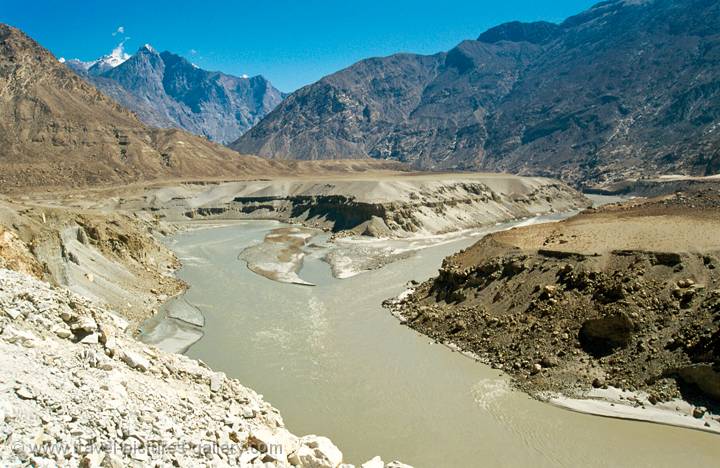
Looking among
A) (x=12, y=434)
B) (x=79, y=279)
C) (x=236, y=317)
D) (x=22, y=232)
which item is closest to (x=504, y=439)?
(x=12, y=434)

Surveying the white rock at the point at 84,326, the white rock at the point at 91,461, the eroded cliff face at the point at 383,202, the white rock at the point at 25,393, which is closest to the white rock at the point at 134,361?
the white rock at the point at 84,326

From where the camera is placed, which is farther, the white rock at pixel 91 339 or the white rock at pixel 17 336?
the white rock at pixel 91 339

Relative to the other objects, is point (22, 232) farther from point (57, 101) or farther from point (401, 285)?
point (57, 101)

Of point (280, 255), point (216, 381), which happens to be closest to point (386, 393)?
point (216, 381)

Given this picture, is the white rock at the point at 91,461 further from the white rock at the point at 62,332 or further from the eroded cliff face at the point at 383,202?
the eroded cliff face at the point at 383,202

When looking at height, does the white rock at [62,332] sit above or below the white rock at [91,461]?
above
